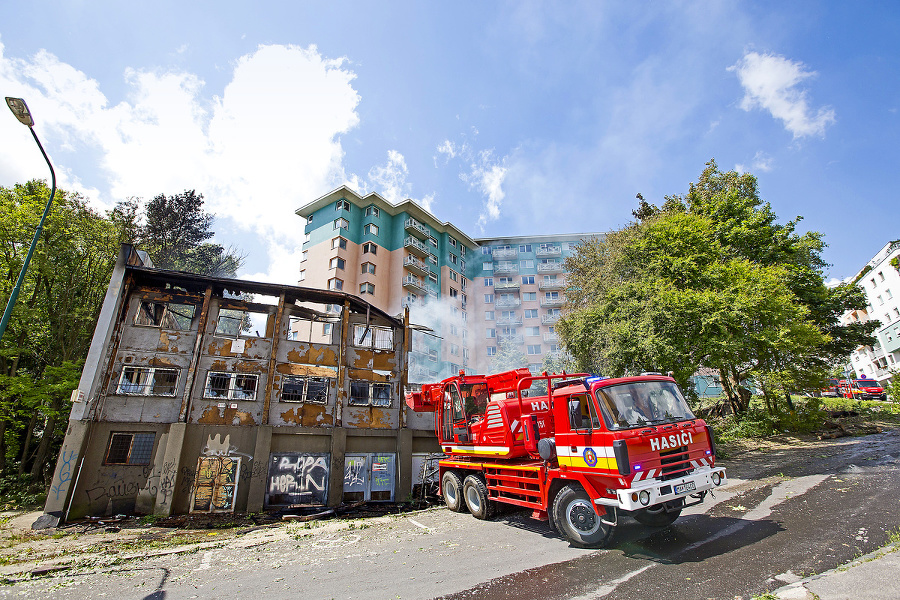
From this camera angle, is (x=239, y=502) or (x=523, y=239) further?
(x=523, y=239)

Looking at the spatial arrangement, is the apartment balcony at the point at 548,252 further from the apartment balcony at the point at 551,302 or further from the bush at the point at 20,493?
the bush at the point at 20,493

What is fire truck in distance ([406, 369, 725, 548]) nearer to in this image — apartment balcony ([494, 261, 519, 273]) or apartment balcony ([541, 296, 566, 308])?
apartment balcony ([541, 296, 566, 308])

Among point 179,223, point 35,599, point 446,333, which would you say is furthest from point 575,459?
point 446,333

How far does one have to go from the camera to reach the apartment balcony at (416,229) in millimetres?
42531

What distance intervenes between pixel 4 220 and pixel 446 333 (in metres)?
34.2

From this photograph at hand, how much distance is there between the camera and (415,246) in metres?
42.3

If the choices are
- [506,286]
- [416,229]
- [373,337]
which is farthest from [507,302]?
[373,337]

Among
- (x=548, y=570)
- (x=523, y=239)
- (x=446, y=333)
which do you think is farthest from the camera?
(x=523, y=239)

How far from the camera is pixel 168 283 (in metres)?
17.2

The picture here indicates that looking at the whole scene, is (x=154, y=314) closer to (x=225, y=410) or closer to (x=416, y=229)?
(x=225, y=410)

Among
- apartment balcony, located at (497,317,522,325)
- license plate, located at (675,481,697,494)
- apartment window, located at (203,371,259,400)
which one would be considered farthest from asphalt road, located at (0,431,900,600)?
apartment balcony, located at (497,317,522,325)

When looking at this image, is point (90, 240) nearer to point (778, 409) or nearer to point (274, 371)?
point (274, 371)

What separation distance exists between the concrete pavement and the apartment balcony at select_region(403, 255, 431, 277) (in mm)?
37966

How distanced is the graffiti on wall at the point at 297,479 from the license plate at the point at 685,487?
46.7 ft
